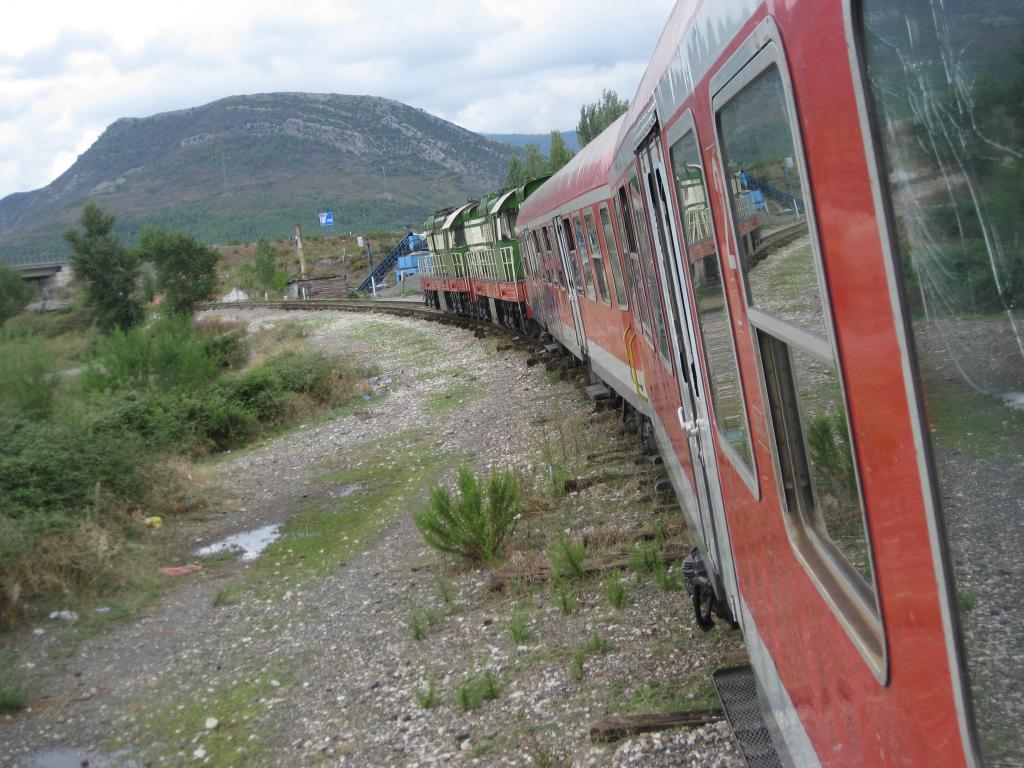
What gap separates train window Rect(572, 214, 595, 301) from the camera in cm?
1078

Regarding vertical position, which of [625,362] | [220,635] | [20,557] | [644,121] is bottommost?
[220,635]

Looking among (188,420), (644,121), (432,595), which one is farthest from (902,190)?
(188,420)

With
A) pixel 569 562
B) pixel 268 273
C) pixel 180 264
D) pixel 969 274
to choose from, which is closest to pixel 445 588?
pixel 569 562

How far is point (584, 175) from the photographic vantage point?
33.2ft

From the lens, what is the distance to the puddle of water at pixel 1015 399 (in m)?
1.25

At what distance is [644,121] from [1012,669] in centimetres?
391

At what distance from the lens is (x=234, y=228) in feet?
555

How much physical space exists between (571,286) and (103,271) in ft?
158

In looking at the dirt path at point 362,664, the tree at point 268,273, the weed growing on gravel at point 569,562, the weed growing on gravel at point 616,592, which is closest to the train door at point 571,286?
the dirt path at point 362,664

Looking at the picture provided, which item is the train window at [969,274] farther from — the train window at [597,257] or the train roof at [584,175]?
the train window at [597,257]

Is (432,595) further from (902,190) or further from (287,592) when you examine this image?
(902,190)

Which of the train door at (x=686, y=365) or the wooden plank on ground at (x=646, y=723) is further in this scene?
the wooden plank on ground at (x=646, y=723)

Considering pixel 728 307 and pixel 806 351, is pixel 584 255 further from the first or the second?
pixel 806 351

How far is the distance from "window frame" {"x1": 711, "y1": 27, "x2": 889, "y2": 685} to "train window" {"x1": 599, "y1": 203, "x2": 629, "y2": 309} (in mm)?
5586
